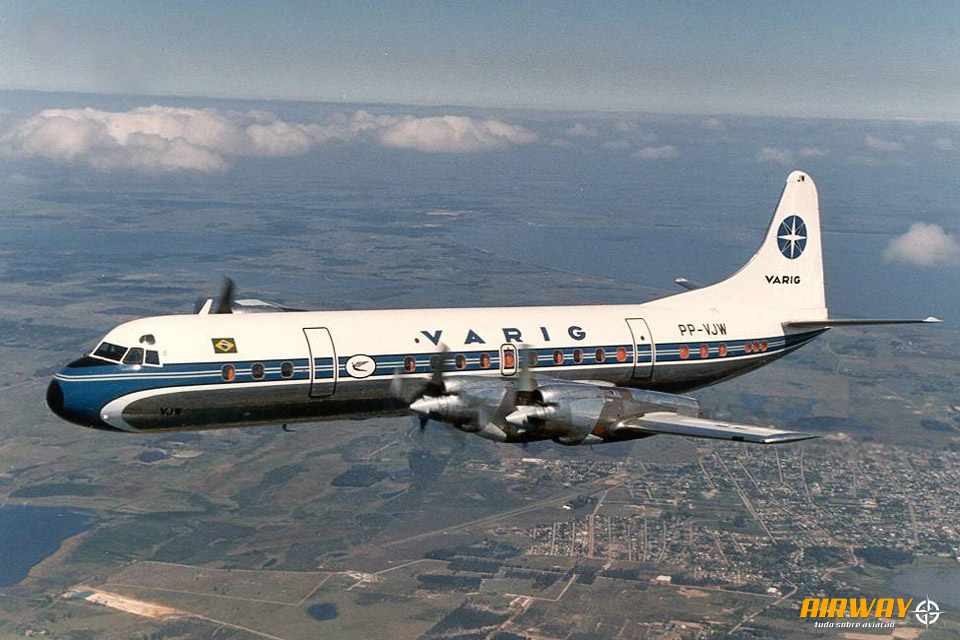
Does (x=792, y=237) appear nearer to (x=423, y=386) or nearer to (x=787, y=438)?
(x=787, y=438)

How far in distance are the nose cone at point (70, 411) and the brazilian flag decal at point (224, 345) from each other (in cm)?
403

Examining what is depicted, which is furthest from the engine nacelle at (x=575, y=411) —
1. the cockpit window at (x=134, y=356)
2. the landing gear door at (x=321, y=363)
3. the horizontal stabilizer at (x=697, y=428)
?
the cockpit window at (x=134, y=356)

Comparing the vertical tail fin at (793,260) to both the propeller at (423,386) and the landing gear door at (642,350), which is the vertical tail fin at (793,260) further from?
the propeller at (423,386)

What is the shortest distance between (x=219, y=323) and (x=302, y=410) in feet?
13.1

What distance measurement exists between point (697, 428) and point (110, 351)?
1902 centimetres

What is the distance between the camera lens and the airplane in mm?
30906

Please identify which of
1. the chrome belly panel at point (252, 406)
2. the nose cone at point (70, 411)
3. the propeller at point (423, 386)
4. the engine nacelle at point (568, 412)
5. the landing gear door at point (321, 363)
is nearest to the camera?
the nose cone at point (70, 411)

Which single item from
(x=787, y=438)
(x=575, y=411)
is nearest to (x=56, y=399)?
(x=575, y=411)

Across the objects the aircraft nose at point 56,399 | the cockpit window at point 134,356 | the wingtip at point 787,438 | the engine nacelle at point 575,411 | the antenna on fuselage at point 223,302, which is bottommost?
the wingtip at point 787,438

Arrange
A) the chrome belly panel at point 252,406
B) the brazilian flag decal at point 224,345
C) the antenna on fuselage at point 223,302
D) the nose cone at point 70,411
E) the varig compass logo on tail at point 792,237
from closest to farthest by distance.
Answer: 1. the nose cone at point 70,411
2. the chrome belly panel at point 252,406
3. the brazilian flag decal at point 224,345
4. the antenna on fuselage at point 223,302
5. the varig compass logo on tail at point 792,237

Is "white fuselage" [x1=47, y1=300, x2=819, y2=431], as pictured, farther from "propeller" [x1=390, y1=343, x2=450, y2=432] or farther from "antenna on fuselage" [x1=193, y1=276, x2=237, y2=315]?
"antenna on fuselage" [x1=193, y1=276, x2=237, y2=315]

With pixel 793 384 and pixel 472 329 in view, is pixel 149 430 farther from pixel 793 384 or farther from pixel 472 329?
pixel 793 384

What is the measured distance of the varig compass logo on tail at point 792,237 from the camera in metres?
45.5

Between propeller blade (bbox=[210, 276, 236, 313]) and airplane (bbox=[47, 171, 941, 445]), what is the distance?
0.18 ft
